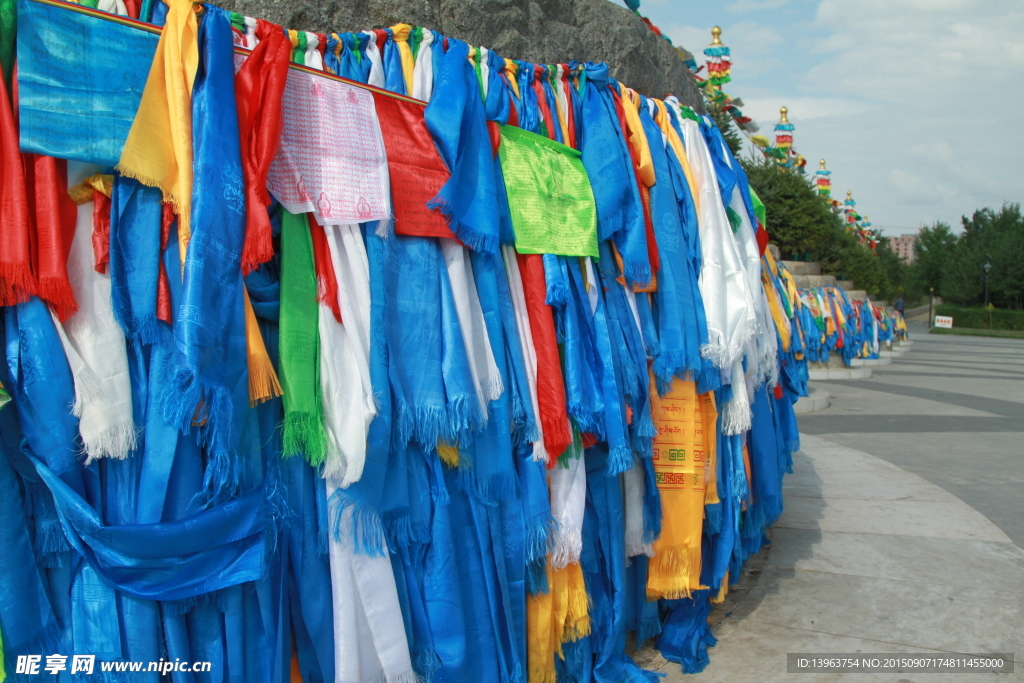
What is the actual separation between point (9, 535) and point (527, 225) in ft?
5.24

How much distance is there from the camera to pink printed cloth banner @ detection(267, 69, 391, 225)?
1.76 m

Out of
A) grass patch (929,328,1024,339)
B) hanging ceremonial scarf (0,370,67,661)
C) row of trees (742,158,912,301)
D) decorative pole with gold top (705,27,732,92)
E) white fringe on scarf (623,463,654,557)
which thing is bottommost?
grass patch (929,328,1024,339)

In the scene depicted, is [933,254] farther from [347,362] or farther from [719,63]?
[347,362]

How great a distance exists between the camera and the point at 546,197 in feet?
7.55

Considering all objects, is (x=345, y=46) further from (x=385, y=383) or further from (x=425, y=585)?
(x=425, y=585)

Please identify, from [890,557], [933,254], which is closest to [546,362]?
[890,557]

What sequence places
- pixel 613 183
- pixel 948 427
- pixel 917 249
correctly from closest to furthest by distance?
pixel 613 183
pixel 948 427
pixel 917 249

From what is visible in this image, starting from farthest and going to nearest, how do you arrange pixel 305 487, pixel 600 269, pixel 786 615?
pixel 786 615 < pixel 600 269 < pixel 305 487

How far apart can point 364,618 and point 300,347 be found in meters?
0.73

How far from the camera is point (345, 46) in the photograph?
2.04 m

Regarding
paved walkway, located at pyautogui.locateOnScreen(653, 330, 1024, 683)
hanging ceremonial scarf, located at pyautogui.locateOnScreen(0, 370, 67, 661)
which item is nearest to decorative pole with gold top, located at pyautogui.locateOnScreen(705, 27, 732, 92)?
paved walkway, located at pyautogui.locateOnScreen(653, 330, 1024, 683)

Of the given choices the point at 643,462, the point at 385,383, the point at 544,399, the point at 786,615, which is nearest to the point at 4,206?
the point at 385,383

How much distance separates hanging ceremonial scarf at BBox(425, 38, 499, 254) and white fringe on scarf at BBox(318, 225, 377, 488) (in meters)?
0.31

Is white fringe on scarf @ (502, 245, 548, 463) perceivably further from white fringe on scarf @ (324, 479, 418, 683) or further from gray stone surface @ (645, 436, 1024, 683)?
gray stone surface @ (645, 436, 1024, 683)
